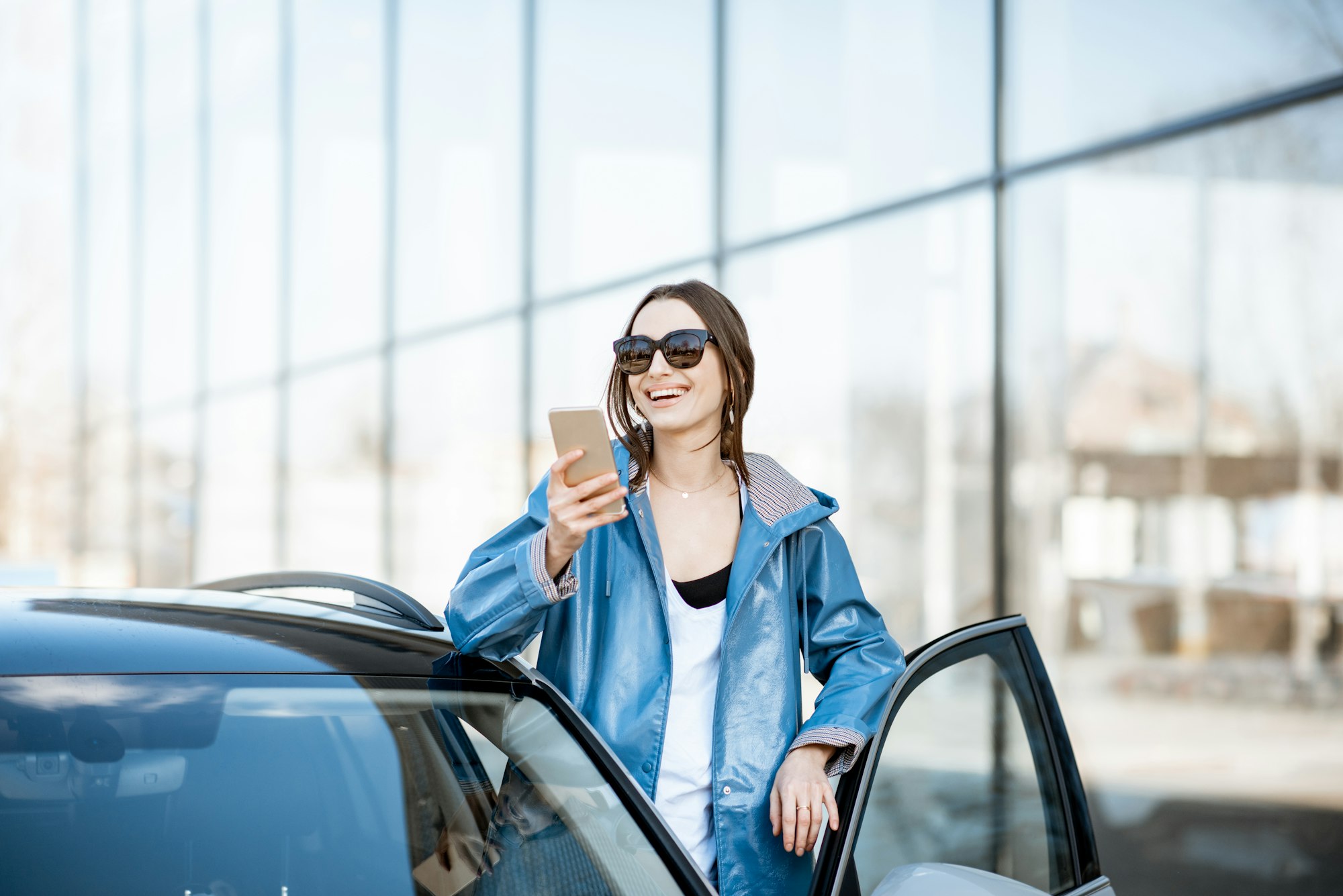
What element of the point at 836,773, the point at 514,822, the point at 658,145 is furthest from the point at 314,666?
the point at 658,145

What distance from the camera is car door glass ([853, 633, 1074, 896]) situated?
4.41 meters

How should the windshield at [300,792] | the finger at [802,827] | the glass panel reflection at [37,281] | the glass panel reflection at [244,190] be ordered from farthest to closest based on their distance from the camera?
the glass panel reflection at [37,281] → the glass panel reflection at [244,190] → the finger at [802,827] → the windshield at [300,792]

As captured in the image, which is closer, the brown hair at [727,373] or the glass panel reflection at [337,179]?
the brown hair at [727,373]

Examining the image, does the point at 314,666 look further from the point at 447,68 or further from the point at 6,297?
the point at 6,297

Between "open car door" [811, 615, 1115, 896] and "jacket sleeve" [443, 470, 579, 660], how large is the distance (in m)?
0.51

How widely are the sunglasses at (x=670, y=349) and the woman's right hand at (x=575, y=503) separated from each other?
0.32 metres

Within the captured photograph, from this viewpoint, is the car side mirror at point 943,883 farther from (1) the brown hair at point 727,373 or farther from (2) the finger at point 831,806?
(1) the brown hair at point 727,373

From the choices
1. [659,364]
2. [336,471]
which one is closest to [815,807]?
[659,364]

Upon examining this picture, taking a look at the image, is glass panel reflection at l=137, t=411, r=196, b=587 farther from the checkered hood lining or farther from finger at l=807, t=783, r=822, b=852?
finger at l=807, t=783, r=822, b=852

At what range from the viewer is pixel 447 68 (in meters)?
8.81

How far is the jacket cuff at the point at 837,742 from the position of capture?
169 centimetres

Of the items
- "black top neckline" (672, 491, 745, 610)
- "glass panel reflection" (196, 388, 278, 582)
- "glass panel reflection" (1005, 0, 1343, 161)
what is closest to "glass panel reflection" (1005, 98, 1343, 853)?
"glass panel reflection" (1005, 0, 1343, 161)

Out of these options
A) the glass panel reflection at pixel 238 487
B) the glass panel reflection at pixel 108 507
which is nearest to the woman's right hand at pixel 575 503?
the glass panel reflection at pixel 238 487

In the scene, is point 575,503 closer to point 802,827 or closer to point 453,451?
point 802,827
